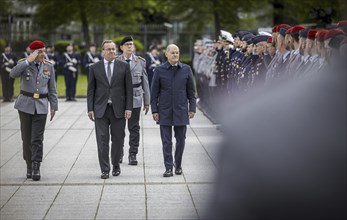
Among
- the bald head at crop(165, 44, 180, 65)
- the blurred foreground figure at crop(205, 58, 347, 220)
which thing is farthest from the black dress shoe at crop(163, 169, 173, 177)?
the blurred foreground figure at crop(205, 58, 347, 220)

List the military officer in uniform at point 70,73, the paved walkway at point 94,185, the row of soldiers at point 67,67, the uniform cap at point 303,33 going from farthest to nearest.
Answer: the military officer in uniform at point 70,73, the row of soldiers at point 67,67, the uniform cap at point 303,33, the paved walkway at point 94,185

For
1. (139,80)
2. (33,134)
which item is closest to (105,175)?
(33,134)

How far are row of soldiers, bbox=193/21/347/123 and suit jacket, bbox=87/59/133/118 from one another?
164 centimetres

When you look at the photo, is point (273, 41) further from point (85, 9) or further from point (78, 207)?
point (85, 9)

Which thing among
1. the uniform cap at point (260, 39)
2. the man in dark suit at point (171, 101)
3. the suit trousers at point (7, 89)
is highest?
the uniform cap at point (260, 39)

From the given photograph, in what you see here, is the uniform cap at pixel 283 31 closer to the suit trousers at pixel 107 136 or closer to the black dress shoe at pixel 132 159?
the suit trousers at pixel 107 136

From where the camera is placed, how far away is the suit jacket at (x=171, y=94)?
33.3 ft

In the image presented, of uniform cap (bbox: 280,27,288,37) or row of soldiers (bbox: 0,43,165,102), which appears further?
row of soldiers (bbox: 0,43,165,102)

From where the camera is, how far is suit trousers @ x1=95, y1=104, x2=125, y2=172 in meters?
9.98

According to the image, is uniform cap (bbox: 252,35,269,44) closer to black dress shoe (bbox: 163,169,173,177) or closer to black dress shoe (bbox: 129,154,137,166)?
black dress shoe (bbox: 129,154,137,166)

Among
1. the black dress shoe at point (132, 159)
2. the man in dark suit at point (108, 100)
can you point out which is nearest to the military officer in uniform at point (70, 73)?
the black dress shoe at point (132, 159)

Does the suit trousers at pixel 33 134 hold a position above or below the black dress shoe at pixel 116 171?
above

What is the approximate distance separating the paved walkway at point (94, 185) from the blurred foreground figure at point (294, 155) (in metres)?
2.83

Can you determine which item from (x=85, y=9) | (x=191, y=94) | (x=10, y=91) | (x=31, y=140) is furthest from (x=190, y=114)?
(x=85, y=9)
